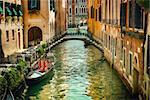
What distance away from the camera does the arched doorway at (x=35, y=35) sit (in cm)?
3466

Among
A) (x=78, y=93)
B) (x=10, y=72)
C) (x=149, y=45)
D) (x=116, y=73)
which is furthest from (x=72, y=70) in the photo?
(x=149, y=45)

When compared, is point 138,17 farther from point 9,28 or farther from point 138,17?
point 9,28

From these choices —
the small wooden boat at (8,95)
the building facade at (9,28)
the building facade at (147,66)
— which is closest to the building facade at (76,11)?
the building facade at (9,28)

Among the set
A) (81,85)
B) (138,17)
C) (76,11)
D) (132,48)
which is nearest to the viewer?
(138,17)

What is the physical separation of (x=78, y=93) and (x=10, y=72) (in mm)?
3653

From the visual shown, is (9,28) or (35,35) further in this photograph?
(35,35)

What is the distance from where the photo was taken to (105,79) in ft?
65.0

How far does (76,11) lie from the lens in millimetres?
94312

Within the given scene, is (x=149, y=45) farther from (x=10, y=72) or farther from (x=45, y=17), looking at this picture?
(x=45, y=17)

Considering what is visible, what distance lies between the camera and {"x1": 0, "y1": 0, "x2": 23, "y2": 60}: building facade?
21.4 metres

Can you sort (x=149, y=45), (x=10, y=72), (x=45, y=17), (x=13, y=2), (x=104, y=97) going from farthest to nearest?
1. (x=45, y=17)
2. (x=13, y=2)
3. (x=104, y=97)
4. (x=10, y=72)
5. (x=149, y=45)

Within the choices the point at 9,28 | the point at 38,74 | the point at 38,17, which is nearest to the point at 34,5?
the point at 38,17

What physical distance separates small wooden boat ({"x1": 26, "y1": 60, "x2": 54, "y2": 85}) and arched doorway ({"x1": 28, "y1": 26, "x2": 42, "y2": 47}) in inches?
555

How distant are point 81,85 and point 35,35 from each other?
18.2 meters
